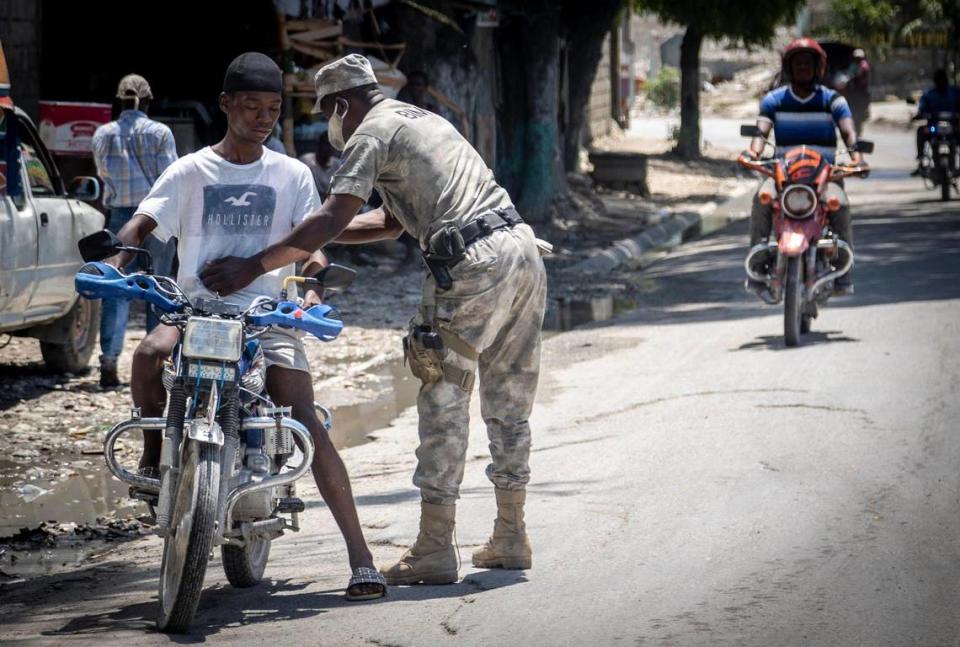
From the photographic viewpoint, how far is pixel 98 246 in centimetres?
455

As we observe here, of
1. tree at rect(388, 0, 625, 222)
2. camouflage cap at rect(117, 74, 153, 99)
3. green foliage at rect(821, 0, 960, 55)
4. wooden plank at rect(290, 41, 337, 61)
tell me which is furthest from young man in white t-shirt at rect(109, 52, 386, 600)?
green foliage at rect(821, 0, 960, 55)

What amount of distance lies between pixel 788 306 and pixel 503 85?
1243 centimetres

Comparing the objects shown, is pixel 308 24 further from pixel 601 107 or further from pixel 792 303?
pixel 601 107

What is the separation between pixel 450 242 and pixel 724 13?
2567cm

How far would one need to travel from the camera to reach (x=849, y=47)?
131 ft

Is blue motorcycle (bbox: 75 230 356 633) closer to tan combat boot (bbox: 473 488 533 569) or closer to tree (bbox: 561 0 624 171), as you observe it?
tan combat boot (bbox: 473 488 533 569)

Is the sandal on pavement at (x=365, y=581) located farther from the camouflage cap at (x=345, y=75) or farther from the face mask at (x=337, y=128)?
the camouflage cap at (x=345, y=75)

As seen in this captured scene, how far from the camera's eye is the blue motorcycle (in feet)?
14.0

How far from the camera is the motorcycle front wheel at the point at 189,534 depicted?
4.20m

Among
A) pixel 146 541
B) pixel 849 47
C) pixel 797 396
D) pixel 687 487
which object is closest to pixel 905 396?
pixel 797 396

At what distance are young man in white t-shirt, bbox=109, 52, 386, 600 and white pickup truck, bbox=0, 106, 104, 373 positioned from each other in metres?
3.97

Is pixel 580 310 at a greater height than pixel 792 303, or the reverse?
pixel 792 303

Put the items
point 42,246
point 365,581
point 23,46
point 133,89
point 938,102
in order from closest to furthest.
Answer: point 365,581, point 42,246, point 133,89, point 23,46, point 938,102

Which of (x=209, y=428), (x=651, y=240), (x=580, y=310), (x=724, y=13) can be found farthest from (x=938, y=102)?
(x=209, y=428)
